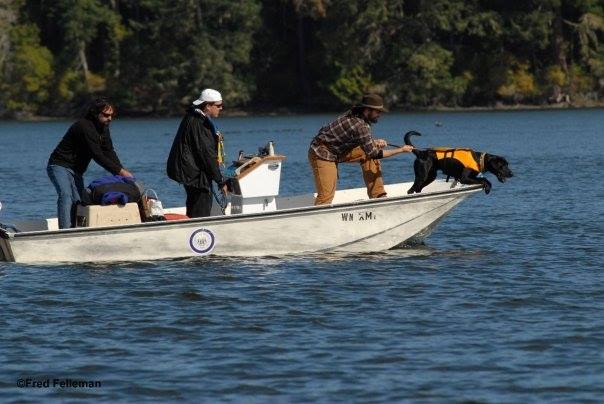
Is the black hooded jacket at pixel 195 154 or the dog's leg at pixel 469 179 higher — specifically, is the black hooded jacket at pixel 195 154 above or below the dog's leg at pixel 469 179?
above

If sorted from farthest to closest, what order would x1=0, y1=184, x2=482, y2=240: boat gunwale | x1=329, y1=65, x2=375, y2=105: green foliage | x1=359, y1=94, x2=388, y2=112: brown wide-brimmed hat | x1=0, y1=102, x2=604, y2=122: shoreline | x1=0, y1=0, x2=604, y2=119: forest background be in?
x1=329, y1=65, x2=375, y2=105: green foliage
x1=0, y1=102, x2=604, y2=122: shoreline
x1=0, y1=0, x2=604, y2=119: forest background
x1=359, y1=94, x2=388, y2=112: brown wide-brimmed hat
x1=0, y1=184, x2=482, y2=240: boat gunwale

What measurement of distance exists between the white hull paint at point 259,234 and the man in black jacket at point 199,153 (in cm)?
40

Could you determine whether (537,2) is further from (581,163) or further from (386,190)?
(386,190)

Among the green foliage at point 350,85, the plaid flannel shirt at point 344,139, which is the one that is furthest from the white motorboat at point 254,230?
the green foliage at point 350,85

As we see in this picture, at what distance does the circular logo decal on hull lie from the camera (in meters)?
16.5

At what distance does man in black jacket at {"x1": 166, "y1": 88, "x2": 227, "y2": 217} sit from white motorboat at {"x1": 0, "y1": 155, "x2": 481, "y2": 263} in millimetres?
402

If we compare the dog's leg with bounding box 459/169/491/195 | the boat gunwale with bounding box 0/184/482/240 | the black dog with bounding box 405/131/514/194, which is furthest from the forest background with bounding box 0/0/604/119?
the boat gunwale with bounding box 0/184/482/240

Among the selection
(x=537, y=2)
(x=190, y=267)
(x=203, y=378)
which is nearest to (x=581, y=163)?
(x=190, y=267)

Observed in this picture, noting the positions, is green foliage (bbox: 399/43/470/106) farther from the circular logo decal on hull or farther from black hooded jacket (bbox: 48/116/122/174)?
black hooded jacket (bbox: 48/116/122/174)

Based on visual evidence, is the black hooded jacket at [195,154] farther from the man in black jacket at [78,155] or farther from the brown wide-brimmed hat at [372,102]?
the brown wide-brimmed hat at [372,102]

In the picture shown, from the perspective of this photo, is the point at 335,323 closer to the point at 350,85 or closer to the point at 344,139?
the point at 344,139

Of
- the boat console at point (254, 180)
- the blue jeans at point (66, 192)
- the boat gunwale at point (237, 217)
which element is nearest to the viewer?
the boat gunwale at point (237, 217)

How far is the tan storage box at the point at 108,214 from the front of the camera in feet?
53.0

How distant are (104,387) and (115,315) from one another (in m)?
2.78
